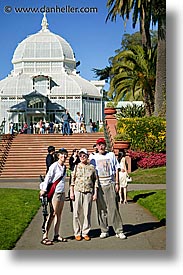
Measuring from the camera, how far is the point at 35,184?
37.8ft

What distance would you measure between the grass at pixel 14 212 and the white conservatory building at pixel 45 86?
4.29ft

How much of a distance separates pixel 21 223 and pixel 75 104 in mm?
2833

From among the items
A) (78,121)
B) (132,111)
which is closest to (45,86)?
(78,121)

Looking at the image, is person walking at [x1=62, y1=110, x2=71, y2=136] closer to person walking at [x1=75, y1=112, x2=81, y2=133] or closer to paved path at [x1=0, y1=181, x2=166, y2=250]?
person walking at [x1=75, y1=112, x2=81, y2=133]

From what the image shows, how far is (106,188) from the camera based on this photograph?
315 inches

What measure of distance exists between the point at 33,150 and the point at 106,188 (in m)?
3.84

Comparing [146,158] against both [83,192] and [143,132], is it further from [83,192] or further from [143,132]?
[83,192]

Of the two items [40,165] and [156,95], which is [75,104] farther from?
[156,95]

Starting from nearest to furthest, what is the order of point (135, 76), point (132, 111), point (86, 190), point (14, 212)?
1. point (86, 190)
2. point (14, 212)
3. point (135, 76)
4. point (132, 111)

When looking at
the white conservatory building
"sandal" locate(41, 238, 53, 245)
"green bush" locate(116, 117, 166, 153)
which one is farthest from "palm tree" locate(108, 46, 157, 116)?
"sandal" locate(41, 238, 53, 245)

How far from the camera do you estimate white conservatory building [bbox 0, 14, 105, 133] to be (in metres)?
9.25

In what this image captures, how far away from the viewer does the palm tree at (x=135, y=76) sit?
11.7 m

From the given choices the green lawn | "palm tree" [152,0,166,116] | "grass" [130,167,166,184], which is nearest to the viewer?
the green lawn

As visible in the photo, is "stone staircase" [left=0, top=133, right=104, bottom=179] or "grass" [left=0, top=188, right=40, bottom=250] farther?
"stone staircase" [left=0, top=133, right=104, bottom=179]
